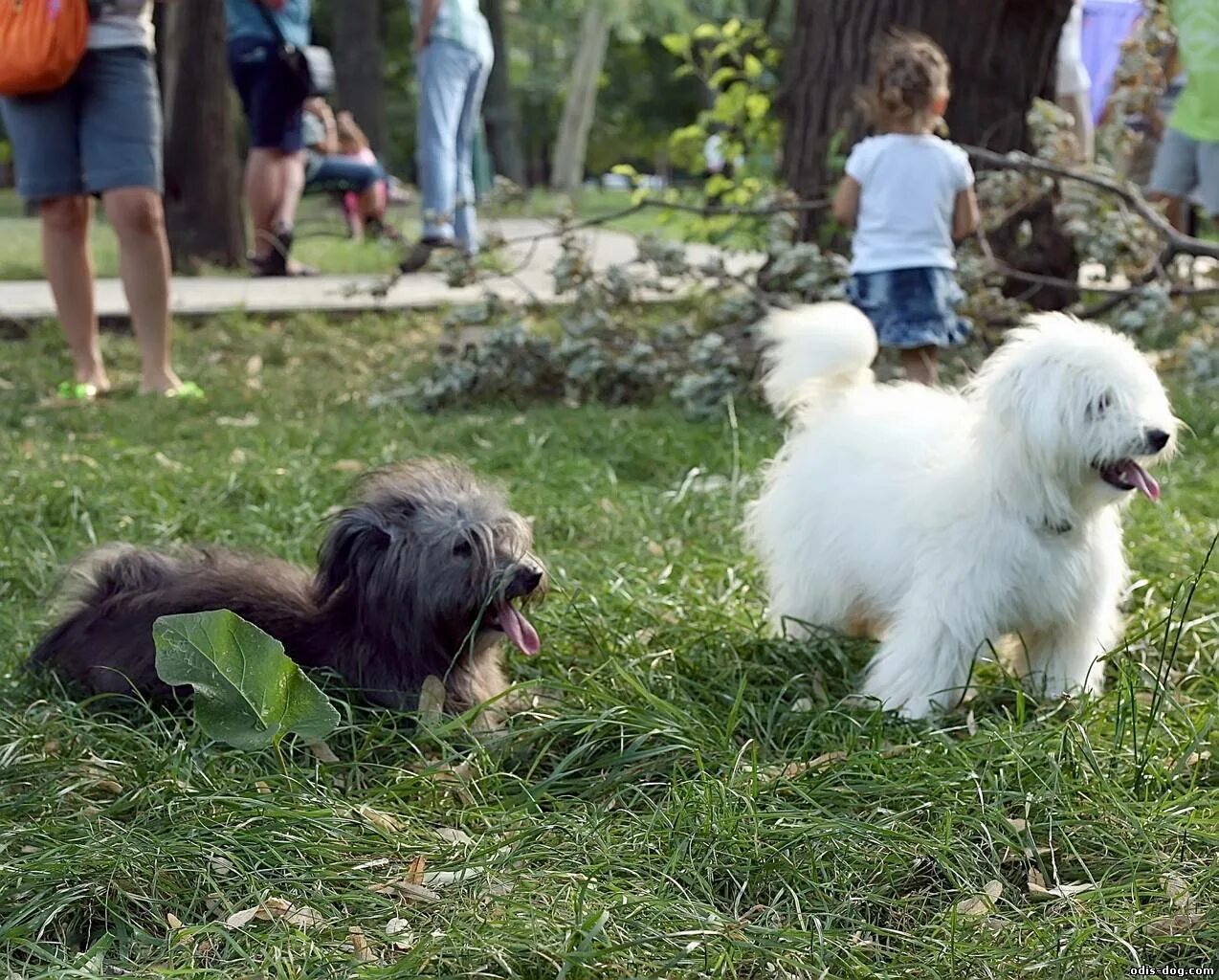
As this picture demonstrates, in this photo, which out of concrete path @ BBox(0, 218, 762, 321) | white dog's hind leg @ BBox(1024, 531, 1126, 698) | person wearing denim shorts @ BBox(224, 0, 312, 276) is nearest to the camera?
white dog's hind leg @ BBox(1024, 531, 1126, 698)

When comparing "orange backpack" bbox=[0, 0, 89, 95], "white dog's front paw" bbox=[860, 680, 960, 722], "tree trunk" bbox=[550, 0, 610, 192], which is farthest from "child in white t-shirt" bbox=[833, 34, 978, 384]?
"tree trunk" bbox=[550, 0, 610, 192]

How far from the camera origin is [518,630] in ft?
11.1

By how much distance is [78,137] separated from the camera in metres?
6.52

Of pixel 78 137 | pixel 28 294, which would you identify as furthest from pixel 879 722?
pixel 28 294

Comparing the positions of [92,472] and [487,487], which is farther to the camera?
[92,472]

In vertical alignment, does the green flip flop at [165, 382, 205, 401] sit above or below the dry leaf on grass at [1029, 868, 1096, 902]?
below

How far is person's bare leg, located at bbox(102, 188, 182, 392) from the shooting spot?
256 inches

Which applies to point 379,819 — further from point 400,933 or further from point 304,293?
point 304,293

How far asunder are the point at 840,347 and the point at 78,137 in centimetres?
396

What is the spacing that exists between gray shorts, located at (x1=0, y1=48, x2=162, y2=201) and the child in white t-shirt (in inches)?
117

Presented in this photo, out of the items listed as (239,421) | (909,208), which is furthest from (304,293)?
(909,208)

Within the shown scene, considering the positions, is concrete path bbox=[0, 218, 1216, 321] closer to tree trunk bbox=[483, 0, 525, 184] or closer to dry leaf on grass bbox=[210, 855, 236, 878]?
dry leaf on grass bbox=[210, 855, 236, 878]

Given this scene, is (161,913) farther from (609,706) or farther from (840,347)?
(840,347)

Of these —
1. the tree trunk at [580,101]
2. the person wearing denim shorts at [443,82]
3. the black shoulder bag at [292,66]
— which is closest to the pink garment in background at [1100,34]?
the person wearing denim shorts at [443,82]
